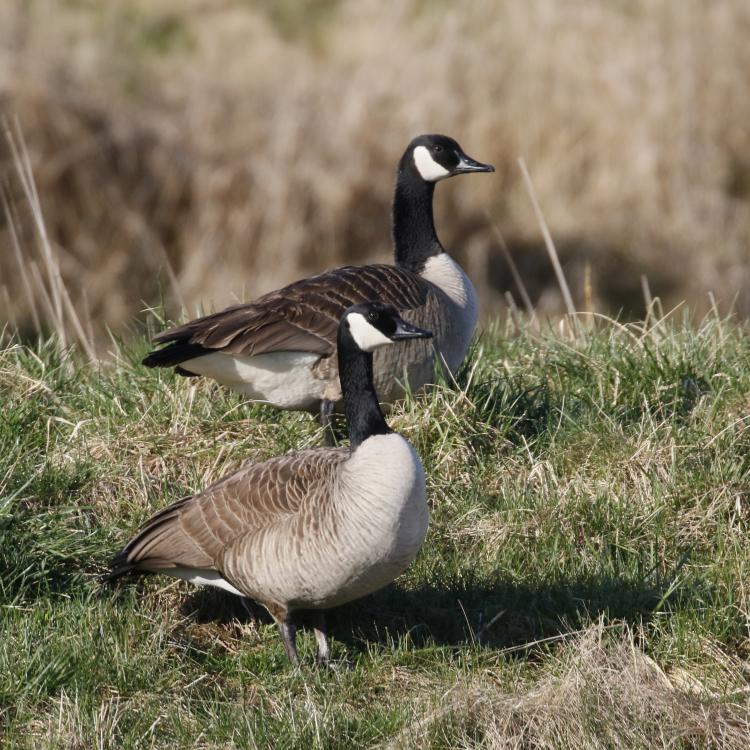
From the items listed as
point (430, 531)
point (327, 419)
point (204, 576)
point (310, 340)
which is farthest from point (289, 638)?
point (310, 340)

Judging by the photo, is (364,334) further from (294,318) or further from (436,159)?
(436,159)

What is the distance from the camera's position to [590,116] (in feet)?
41.8

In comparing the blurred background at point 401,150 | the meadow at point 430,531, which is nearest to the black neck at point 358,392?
the meadow at point 430,531

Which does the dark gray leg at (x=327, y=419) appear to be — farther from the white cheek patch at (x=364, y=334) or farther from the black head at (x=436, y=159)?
the black head at (x=436, y=159)

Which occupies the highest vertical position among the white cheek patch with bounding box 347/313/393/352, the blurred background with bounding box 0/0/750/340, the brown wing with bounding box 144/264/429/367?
the white cheek patch with bounding box 347/313/393/352

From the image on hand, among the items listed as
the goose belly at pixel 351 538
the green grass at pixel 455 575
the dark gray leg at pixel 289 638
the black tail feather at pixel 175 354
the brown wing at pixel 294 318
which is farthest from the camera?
the brown wing at pixel 294 318

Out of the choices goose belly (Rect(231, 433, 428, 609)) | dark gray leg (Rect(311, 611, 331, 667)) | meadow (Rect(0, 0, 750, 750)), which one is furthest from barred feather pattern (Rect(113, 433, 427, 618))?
meadow (Rect(0, 0, 750, 750))

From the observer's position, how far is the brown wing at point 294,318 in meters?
5.38

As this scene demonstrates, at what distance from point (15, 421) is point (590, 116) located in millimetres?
8697

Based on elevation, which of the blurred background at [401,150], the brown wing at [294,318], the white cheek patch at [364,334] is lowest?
the blurred background at [401,150]

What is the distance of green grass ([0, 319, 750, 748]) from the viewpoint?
153 inches

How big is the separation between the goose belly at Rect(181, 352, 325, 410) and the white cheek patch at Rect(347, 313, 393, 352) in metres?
1.17

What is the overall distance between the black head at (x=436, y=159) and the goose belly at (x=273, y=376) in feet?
4.96

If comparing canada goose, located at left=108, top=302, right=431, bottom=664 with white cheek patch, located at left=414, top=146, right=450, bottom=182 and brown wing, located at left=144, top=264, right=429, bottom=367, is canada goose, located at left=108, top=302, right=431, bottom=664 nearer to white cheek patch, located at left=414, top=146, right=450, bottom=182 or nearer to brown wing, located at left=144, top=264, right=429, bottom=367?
brown wing, located at left=144, top=264, right=429, bottom=367
